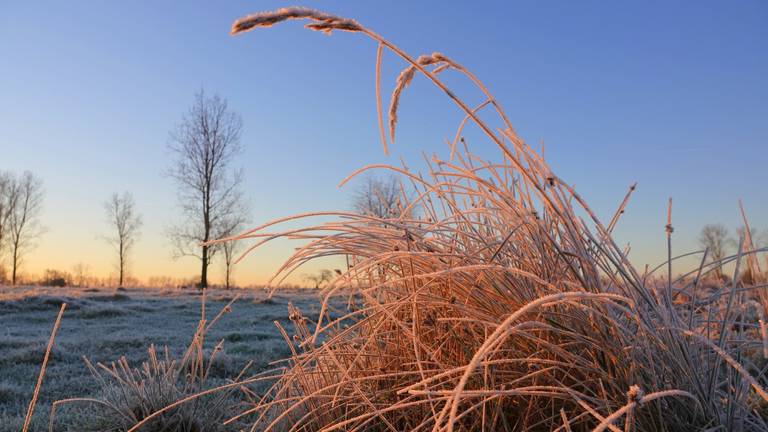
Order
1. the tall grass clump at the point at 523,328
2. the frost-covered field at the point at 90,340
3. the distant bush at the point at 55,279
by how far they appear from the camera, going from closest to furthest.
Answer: the tall grass clump at the point at 523,328 → the frost-covered field at the point at 90,340 → the distant bush at the point at 55,279

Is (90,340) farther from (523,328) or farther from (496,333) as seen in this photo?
(496,333)

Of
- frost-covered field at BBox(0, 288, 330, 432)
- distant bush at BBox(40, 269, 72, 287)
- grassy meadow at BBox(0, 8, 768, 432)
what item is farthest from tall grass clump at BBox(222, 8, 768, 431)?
distant bush at BBox(40, 269, 72, 287)

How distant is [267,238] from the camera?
1415 mm

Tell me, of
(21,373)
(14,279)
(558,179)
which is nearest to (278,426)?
(558,179)

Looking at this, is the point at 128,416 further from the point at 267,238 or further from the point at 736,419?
the point at 736,419

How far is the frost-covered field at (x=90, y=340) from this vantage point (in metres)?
3.68

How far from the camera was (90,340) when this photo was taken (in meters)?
5.91

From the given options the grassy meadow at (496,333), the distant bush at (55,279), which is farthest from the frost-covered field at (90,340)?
the distant bush at (55,279)

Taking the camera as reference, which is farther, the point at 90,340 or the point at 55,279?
the point at 55,279

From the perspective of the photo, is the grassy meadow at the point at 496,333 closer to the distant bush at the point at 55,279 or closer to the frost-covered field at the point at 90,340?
the frost-covered field at the point at 90,340

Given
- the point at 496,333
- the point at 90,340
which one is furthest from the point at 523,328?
the point at 90,340

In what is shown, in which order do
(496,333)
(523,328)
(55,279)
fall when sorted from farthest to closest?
(55,279) < (523,328) < (496,333)

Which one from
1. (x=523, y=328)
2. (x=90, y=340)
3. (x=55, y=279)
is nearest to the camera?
(x=523, y=328)

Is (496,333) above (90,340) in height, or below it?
above
